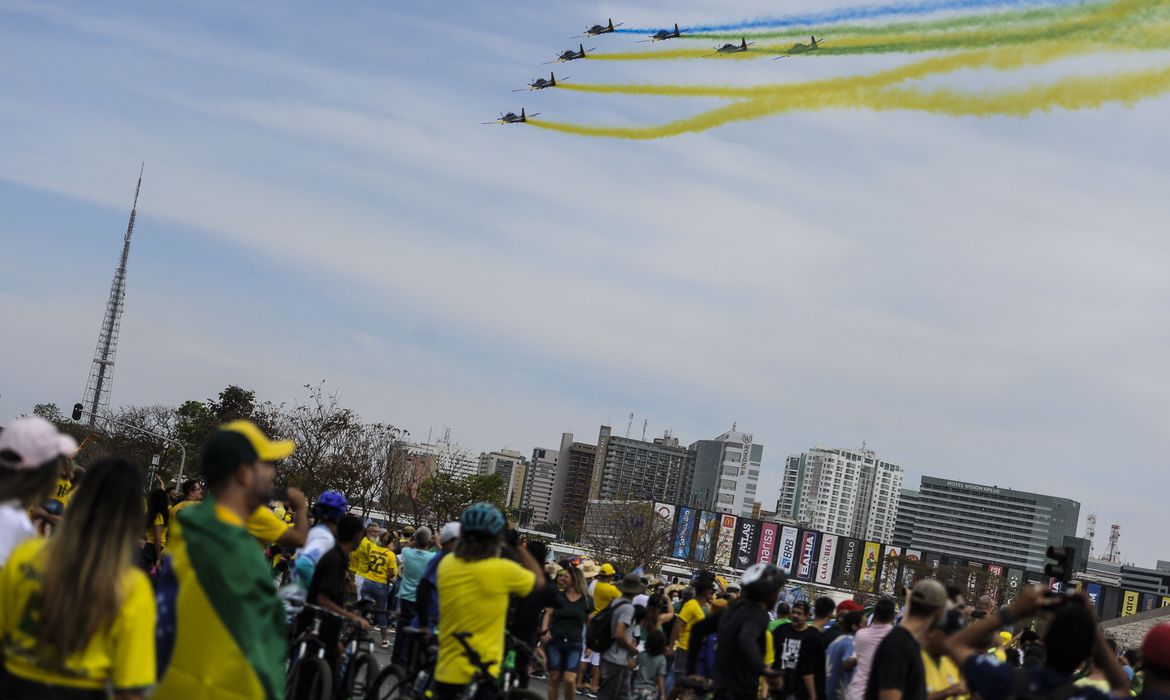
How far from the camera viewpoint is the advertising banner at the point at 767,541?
14912cm

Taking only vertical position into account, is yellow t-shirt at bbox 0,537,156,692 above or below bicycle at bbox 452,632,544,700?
above

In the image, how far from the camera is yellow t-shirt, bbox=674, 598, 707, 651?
1653 centimetres

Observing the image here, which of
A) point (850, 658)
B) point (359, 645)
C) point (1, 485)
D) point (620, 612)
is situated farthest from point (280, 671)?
point (620, 612)

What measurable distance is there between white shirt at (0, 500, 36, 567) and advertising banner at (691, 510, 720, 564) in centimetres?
14347

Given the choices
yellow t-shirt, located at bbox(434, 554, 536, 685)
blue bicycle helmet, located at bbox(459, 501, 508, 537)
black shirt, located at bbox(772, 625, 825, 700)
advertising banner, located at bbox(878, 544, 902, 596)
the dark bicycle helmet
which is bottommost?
advertising banner, located at bbox(878, 544, 902, 596)

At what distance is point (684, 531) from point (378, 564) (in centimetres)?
12713

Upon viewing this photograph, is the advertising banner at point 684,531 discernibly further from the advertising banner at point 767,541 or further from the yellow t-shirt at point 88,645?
the yellow t-shirt at point 88,645

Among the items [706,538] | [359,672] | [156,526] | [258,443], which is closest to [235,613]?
[258,443]

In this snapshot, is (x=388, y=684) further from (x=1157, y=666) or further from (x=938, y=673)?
(x=1157, y=666)

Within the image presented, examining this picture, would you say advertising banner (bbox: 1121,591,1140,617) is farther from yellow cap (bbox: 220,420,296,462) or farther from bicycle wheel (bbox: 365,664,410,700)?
yellow cap (bbox: 220,420,296,462)

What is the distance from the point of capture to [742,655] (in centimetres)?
942

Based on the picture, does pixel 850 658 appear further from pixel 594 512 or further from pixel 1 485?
pixel 594 512

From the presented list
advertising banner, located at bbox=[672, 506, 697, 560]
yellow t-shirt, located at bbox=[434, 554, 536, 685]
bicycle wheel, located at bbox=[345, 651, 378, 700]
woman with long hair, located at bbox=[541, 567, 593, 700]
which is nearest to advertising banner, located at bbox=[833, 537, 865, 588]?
advertising banner, located at bbox=[672, 506, 697, 560]

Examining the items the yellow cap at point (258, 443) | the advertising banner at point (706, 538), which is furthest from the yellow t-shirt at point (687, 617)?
the advertising banner at point (706, 538)
